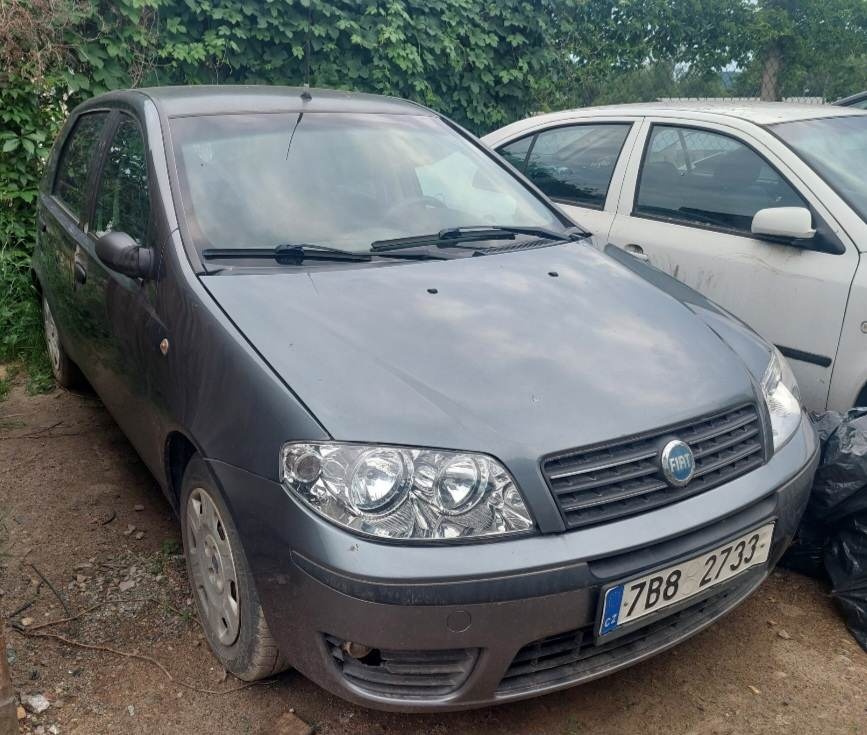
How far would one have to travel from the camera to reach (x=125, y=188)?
318 centimetres

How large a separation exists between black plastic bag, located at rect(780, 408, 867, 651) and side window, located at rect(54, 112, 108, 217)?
3.09 metres

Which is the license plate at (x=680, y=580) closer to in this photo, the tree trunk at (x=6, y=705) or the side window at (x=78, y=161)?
the tree trunk at (x=6, y=705)

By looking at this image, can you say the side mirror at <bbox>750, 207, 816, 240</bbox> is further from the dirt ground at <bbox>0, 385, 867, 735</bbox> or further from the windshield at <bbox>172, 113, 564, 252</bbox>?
the dirt ground at <bbox>0, 385, 867, 735</bbox>

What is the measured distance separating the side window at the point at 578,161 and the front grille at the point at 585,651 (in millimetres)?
2616

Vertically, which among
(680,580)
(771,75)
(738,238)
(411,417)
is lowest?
(680,580)

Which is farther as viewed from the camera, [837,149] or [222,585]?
[837,149]

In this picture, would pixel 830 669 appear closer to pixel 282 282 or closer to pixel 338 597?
pixel 338 597

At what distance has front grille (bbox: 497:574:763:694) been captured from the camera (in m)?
2.08

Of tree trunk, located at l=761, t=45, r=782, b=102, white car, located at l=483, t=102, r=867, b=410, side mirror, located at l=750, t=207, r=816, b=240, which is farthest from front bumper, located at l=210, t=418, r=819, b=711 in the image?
tree trunk, located at l=761, t=45, r=782, b=102

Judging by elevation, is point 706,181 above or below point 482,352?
above

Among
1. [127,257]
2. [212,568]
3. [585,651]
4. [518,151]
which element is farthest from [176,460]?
[518,151]

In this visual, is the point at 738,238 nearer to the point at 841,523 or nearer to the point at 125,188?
the point at 841,523

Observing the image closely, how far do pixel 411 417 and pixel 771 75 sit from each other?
9025mm

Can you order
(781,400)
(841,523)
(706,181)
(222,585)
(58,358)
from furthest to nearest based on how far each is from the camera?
(58,358) < (706,181) < (841,523) < (781,400) < (222,585)
